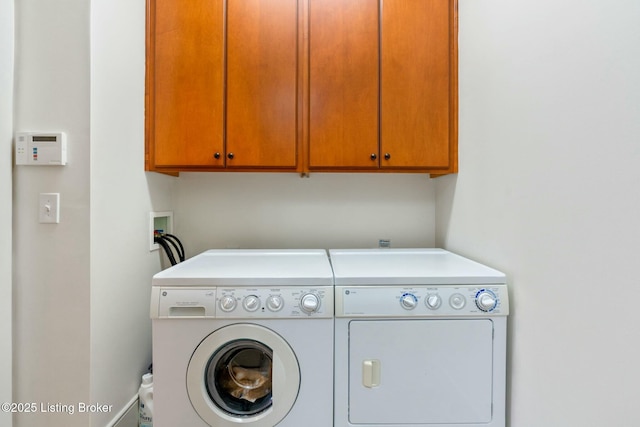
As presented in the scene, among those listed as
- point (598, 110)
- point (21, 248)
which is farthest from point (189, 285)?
point (598, 110)

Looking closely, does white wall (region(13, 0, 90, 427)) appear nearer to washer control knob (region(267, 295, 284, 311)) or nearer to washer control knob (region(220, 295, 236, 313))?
washer control knob (region(220, 295, 236, 313))

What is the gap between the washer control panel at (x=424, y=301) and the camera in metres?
1.03

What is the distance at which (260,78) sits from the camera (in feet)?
4.73

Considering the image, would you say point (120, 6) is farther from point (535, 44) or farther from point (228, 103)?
point (535, 44)

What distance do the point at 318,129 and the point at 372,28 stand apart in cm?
57

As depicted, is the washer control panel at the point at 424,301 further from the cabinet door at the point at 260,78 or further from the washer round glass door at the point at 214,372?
the cabinet door at the point at 260,78

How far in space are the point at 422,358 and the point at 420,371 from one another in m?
0.05

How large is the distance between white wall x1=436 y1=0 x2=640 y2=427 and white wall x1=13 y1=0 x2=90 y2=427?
62.0 inches

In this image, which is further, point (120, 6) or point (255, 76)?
point (255, 76)

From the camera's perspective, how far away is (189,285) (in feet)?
3.42

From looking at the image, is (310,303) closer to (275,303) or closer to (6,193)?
(275,303)

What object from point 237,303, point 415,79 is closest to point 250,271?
point 237,303

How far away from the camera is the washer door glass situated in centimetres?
107

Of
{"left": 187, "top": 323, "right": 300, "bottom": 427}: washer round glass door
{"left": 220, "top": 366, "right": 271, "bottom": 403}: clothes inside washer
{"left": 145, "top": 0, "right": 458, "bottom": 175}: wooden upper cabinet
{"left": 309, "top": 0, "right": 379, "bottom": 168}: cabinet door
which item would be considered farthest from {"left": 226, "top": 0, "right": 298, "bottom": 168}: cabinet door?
{"left": 220, "top": 366, "right": 271, "bottom": 403}: clothes inside washer
